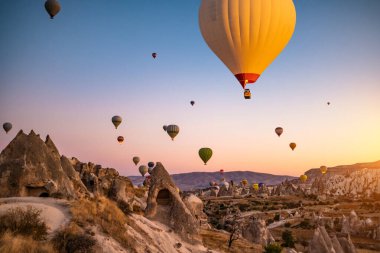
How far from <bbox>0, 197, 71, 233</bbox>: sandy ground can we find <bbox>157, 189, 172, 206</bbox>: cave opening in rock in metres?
8.17

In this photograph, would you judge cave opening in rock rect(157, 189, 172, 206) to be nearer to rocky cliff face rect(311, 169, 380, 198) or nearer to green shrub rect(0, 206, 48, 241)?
green shrub rect(0, 206, 48, 241)

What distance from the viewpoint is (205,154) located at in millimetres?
46719

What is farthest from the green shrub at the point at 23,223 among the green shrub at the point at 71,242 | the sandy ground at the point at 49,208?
the green shrub at the point at 71,242

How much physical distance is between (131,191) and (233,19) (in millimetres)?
13164

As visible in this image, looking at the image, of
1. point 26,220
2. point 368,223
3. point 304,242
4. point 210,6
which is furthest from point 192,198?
point 368,223

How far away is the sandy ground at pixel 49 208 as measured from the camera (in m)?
10.9

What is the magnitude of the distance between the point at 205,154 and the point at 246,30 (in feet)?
80.6

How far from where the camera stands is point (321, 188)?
12838 centimetres

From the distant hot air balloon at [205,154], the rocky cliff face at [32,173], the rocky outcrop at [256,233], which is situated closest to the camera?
the rocky cliff face at [32,173]

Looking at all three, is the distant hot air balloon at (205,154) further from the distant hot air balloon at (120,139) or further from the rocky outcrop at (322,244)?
the rocky outcrop at (322,244)

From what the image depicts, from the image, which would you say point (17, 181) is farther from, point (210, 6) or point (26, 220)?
point (210, 6)

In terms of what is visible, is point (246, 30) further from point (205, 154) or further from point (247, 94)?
point (205, 154)

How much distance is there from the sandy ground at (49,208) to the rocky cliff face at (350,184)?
12111 centimetres

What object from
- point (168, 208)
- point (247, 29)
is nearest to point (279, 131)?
point (247, 29)
